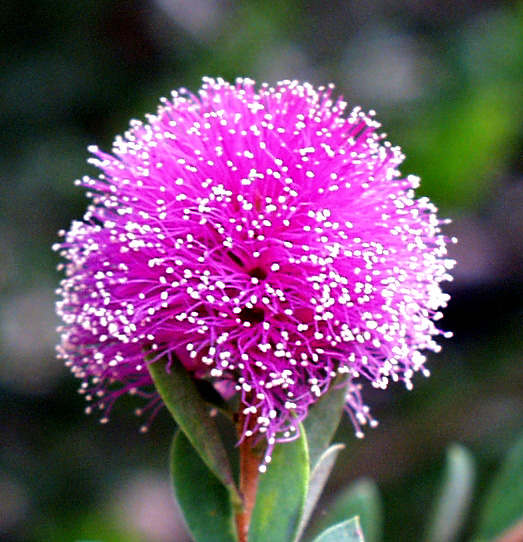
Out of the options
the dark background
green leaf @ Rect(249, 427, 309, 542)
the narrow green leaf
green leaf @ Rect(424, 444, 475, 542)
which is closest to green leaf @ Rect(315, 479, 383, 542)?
green leaf @ Rect(424, 444, 475, 542)

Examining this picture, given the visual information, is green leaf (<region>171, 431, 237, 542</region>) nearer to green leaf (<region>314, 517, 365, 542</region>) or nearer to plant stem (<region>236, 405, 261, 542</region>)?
plant stem (<region>236, 405, 261, 542</region>)

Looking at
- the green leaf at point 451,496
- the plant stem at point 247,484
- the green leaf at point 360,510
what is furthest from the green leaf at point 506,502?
the plant stem at point 247,484

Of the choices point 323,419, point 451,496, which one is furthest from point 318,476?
point 451,496

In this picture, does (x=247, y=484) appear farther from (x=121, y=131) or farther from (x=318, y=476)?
(x=121, y=131)

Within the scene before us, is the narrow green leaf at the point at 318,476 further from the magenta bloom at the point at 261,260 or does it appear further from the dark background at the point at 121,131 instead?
the dark background at the point at 121,131

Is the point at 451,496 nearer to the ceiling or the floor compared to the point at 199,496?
nearer to the floor

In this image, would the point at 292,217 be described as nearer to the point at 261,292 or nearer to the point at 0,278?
the point at 261,292
